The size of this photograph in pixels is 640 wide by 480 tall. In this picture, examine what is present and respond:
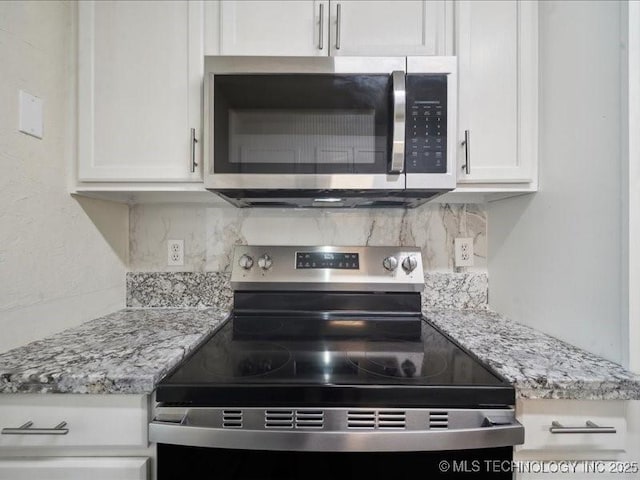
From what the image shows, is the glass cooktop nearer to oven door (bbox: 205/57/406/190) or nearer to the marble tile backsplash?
the marble tile backsplash

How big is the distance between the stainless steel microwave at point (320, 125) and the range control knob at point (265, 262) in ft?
1.31

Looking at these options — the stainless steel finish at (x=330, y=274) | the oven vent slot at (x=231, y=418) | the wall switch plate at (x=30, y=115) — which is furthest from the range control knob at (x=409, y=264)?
the wall switch plate at (x=30, y=115)

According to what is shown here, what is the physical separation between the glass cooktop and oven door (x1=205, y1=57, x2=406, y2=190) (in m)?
0.49

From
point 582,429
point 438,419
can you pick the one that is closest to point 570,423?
point 582,429

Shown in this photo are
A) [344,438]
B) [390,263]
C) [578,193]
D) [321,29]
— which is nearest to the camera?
[344,438]

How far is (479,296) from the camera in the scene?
55.5 inches

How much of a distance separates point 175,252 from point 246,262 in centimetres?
33

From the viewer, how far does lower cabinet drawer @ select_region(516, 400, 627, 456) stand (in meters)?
0.76

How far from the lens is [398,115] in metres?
0.95

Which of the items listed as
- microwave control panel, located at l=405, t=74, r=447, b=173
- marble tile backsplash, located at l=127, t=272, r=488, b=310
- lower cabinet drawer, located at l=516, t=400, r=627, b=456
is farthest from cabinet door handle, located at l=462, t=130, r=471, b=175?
lower cabinet drawer, located at l=516, t=400, r=627, b=456

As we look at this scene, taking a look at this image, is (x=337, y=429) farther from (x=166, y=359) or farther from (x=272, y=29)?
(x=272, y=29)

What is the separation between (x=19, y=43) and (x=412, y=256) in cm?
143

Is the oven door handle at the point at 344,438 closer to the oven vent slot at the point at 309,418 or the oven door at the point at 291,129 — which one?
the oven vent slot at the point at 309,418

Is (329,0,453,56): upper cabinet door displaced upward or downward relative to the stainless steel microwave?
upward
